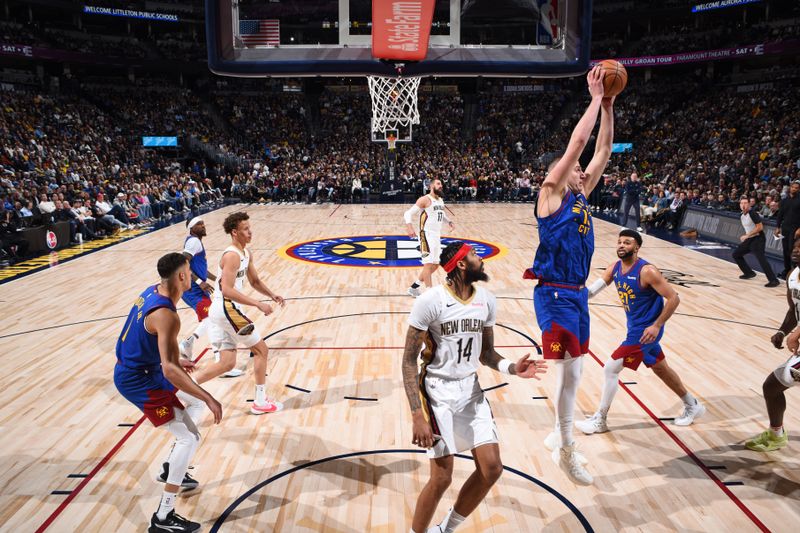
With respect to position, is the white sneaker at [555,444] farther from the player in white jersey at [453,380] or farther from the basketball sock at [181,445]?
the basketball sock at [181,445]

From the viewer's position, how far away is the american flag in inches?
355

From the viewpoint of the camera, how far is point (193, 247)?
6.66m

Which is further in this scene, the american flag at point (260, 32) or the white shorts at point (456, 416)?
the american flag at point (260, 32)

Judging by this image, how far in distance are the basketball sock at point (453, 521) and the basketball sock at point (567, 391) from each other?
49.7 inches

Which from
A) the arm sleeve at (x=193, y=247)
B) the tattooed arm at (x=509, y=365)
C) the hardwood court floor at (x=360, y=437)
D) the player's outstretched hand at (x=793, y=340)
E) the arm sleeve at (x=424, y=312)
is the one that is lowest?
the hardwood court floor at (x=360, y=437)

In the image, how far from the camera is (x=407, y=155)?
102 ft

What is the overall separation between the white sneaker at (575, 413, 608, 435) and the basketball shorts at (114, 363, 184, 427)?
10.8ft

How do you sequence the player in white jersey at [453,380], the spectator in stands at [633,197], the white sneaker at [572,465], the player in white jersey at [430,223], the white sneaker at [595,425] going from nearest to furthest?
the player in white jersey at [453,380] < the white sneaker at [572,465] < the white sneaker at [595,425] < the player in white jersey at [430,223] < the spectator in stands at [633,197]

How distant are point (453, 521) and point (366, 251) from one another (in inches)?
421

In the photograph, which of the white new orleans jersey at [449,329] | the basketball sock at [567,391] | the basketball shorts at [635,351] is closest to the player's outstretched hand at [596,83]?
the white new orleans jersey at [449,329]

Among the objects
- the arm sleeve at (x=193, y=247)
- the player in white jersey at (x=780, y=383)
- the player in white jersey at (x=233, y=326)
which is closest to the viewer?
the player in white jersey at (x=780, y=383)

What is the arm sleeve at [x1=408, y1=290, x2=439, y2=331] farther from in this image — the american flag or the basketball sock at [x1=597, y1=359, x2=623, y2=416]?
the american flag

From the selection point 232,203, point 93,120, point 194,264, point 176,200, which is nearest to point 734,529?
point 194,264

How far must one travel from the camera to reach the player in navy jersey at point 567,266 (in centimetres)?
402
